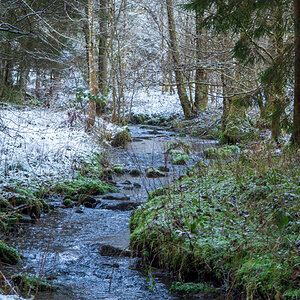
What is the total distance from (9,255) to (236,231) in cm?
285

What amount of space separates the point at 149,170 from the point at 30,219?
13.6ft

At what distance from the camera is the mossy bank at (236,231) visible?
3.53 meters

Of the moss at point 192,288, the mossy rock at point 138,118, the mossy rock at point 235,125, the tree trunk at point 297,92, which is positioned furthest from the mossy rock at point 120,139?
the moss at point 192,288

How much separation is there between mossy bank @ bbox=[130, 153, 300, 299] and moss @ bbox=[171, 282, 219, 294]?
0.36 ft

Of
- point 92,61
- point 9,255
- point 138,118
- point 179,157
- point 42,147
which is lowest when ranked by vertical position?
point 9,255

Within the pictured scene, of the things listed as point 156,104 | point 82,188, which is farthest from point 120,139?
point 156,104

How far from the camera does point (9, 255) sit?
15.1 feet

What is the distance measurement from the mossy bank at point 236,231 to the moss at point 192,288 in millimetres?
109

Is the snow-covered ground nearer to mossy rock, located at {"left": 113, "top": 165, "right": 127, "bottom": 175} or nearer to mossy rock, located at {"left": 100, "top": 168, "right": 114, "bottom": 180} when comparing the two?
mossy rock, located at {"left": 100, "top": 168, "right": 114, "bottom": 180}

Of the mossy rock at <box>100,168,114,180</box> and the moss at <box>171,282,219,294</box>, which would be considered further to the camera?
the mossy rock at <box>100,168,114,180</box>

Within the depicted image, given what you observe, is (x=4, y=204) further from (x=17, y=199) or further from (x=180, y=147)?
(x=180, y=147)

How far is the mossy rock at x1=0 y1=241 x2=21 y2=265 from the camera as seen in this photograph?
455cm

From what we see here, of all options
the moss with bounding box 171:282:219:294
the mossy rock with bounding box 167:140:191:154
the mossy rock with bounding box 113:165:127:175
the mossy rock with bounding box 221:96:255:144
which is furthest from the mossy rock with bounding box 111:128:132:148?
the moss with bounding box 171:282:219:294

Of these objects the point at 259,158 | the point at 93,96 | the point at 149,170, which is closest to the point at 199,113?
the point at 93,96
